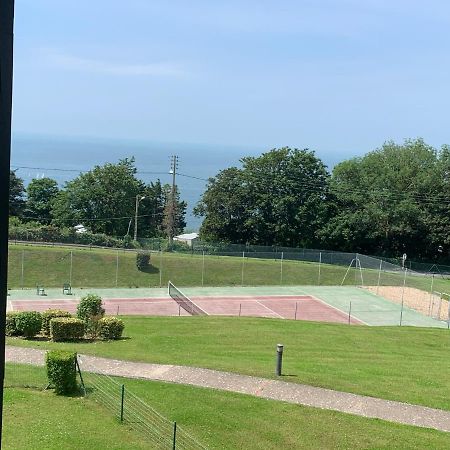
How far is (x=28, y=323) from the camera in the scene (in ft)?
62.6

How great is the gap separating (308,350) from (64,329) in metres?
7.75

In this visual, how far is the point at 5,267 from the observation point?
4188 mm

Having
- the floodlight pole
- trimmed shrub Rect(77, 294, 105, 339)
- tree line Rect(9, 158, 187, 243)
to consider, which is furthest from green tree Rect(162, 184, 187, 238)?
the floodlight pole

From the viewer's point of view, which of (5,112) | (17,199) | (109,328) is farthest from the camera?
(17,199)

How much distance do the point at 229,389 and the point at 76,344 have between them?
6.19 meters

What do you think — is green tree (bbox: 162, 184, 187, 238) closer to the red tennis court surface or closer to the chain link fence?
the chain link fence

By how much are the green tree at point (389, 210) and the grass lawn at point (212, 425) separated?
45078mm

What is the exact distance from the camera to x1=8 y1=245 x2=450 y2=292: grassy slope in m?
37.4

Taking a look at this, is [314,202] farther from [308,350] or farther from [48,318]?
[48,318]

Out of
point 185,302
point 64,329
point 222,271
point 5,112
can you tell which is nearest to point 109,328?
point 64,329

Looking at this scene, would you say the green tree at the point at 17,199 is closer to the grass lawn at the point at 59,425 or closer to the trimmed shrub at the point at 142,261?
the trimmed shrub at the point at 142,261

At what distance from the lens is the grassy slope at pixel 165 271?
123ft

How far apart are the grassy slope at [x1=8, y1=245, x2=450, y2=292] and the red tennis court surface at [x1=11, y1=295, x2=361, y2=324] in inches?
176

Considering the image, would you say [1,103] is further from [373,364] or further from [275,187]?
[275,187]
